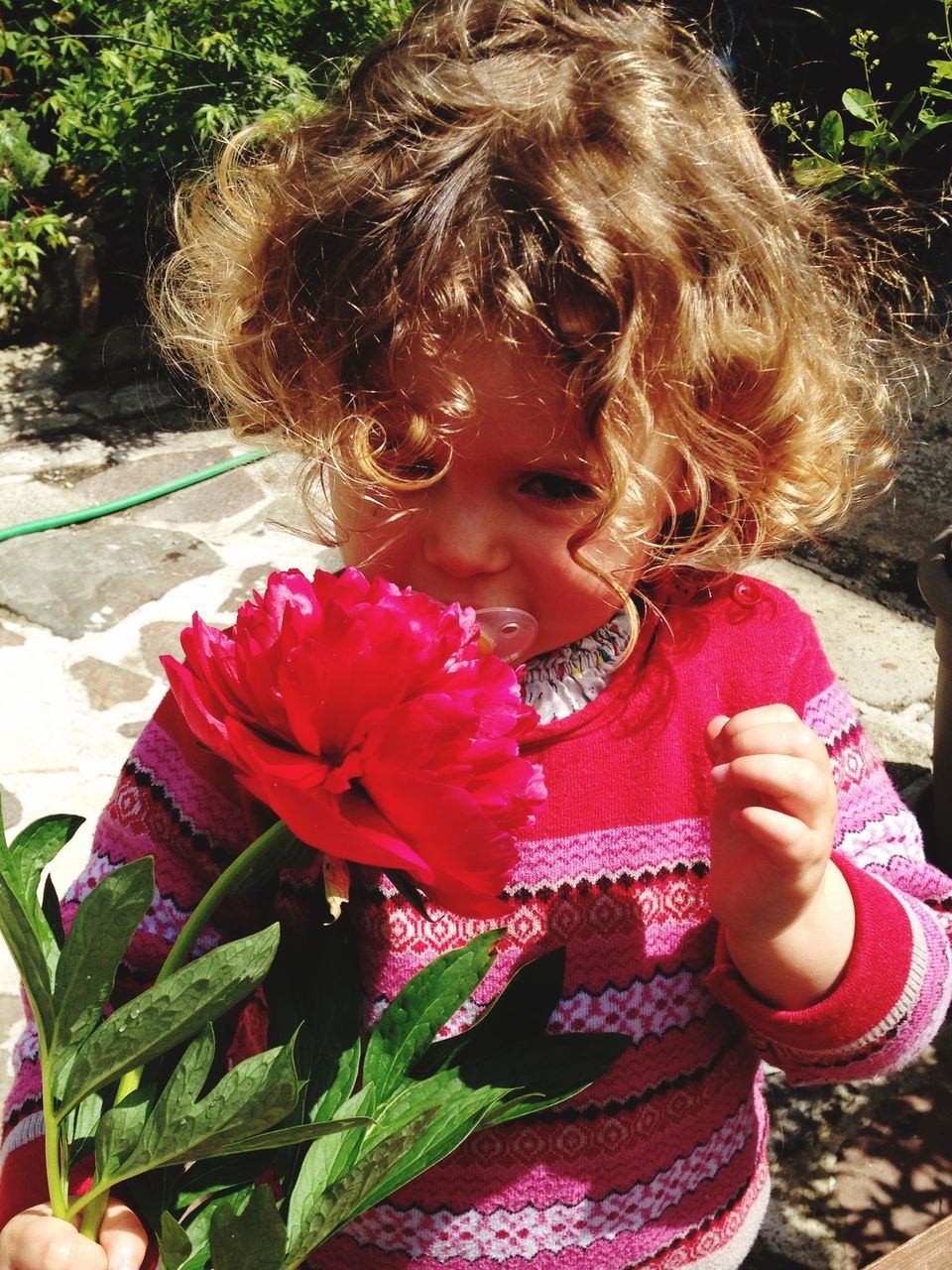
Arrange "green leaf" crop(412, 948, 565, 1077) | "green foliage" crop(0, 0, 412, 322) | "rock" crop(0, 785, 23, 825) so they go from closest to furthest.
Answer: "green leaf" crop(412, 948, 565, 1077), "rock" crop(0, 785, 23, 825), "green foliage" crop(0, 0, 412, 322)

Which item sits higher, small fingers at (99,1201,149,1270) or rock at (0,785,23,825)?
small fingers at (99,1201,149,1270)

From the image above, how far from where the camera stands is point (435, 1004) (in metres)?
0.73

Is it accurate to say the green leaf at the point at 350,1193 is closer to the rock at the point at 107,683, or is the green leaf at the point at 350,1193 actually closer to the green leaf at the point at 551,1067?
the green leaf at the point at 551,1067

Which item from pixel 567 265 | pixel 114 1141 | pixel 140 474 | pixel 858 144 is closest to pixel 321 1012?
pixel 114 1141

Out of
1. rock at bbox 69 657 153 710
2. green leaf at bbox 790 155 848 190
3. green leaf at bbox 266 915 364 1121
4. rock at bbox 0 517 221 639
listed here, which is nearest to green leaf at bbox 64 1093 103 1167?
green leaf at bbox 266 915 364 1121

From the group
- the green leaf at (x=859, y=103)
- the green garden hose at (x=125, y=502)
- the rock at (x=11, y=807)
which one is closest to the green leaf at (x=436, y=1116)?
the green leaf at (x=859, y=103)

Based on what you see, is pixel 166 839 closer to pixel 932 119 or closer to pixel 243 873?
pixel 243 873

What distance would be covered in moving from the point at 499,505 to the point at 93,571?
2.47 m

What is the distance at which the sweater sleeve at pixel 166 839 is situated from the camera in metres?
0.93

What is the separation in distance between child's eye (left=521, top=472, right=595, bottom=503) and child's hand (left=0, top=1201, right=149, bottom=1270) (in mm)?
569

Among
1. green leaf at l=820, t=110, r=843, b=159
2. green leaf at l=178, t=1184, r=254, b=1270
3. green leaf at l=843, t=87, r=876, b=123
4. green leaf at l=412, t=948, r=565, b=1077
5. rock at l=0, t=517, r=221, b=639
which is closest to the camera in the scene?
green leaf at l=178, t=1184, r=254, b=1270

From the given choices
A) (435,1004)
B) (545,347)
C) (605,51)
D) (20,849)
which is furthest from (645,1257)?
(605,51)

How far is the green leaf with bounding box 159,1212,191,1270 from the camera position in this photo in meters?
0.61

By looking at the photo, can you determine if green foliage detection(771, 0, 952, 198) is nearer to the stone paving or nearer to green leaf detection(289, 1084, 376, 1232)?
the stone paving
